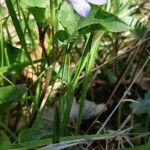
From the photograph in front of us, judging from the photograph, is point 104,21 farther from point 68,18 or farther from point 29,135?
point 29,135

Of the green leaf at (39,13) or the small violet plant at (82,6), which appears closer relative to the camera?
the small violet plant at (82,6)

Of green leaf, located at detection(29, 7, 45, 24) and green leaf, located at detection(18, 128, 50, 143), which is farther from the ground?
green leaf, located at detection(29, 7, 45, 24)

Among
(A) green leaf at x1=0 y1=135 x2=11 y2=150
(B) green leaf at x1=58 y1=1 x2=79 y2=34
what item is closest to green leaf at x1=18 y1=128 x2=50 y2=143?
(A) green leaf at x1=0 y1=135 x2=11 y2=150

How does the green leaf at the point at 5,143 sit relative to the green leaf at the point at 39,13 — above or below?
below

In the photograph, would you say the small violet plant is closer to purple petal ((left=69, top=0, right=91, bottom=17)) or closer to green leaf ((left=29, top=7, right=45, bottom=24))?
purple petal ((left=69, top=0, right=91, bottom=17))

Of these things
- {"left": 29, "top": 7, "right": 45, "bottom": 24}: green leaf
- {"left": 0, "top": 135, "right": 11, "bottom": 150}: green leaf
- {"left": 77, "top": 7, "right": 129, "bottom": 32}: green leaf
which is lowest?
{"left": 0, "top": 135, "right": 11, "bottom": 150}: green leaf

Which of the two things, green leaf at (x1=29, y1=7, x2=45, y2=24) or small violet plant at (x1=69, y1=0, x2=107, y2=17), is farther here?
green leaf at (x1=29, y1=7, x2=45, y2=24)

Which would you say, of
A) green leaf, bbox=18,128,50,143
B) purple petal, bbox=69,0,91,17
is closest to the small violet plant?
purple petal, bbox=69,0,91,17

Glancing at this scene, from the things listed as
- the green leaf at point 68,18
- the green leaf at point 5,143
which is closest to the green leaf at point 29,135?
the green leaf at point 5,143

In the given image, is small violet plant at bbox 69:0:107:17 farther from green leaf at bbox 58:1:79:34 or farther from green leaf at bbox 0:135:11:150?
green leaf at bbox 0:135:11:150

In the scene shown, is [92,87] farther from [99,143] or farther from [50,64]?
[50,64]

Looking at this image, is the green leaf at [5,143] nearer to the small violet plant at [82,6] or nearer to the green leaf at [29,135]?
the green leaf at [29,135]

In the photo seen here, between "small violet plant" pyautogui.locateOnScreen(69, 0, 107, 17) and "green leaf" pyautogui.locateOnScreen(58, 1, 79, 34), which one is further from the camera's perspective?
"green leaf" pyautogui.locateOnScreen(58, 1, 79, 34)
